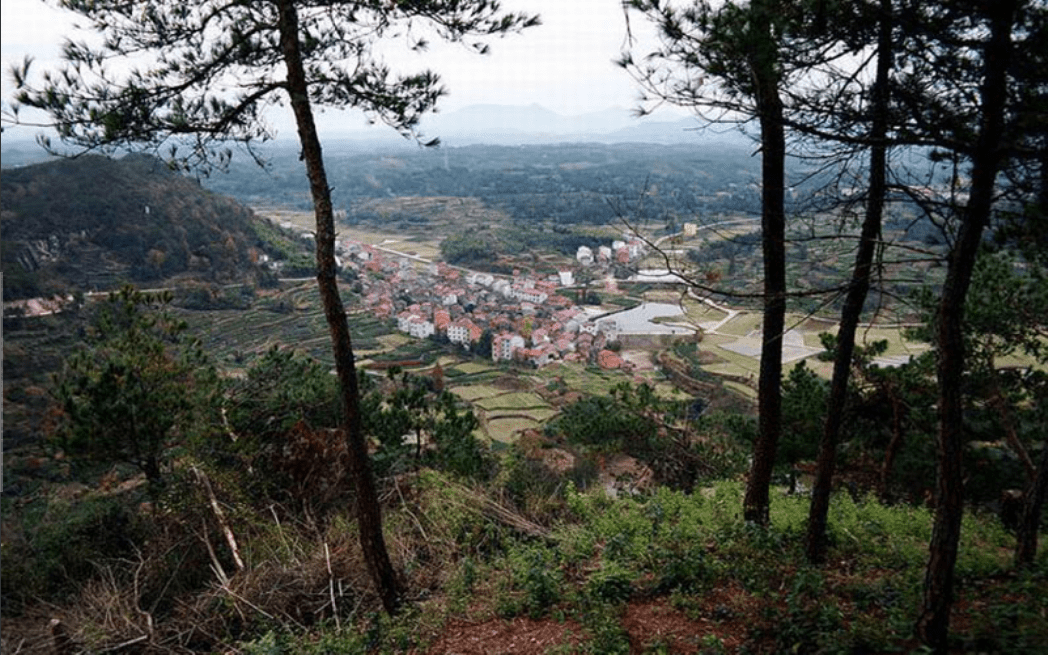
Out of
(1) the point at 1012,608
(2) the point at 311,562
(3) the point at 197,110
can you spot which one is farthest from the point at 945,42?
(2) the point at 311,562

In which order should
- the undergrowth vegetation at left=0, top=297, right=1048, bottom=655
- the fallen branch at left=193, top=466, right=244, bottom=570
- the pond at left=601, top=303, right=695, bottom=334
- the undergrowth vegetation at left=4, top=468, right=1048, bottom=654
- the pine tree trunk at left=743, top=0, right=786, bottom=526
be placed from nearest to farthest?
1. the pine tree trunk at left=743, top=0, right=786, bottom=526
2. the undergrowth vegetation at left=4, top=468, right=1048, bottom=654
3. the undergrowth vegetation at left=0, top=297, right=1048, bottom=655
4. the fallen branch at left=193, top=466, right=244, bottom=570
5. the pond at left=601, top=303, right=695, bottom=334

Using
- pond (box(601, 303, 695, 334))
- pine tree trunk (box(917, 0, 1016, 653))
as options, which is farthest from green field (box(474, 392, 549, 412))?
pine tree trunk (box(917, 0, 1016, 653))

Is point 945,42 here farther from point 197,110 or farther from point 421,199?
point 421,199

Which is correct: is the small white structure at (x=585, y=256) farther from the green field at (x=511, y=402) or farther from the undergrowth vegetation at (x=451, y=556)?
the undergrowth vegetation at (x=451, y=556)

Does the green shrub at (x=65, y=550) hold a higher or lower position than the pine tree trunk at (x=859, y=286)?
lower

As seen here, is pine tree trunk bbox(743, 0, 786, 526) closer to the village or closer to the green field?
the green field

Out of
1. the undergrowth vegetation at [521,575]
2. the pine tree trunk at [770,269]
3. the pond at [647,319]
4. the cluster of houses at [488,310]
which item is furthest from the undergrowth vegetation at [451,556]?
the pond at [647,319]
